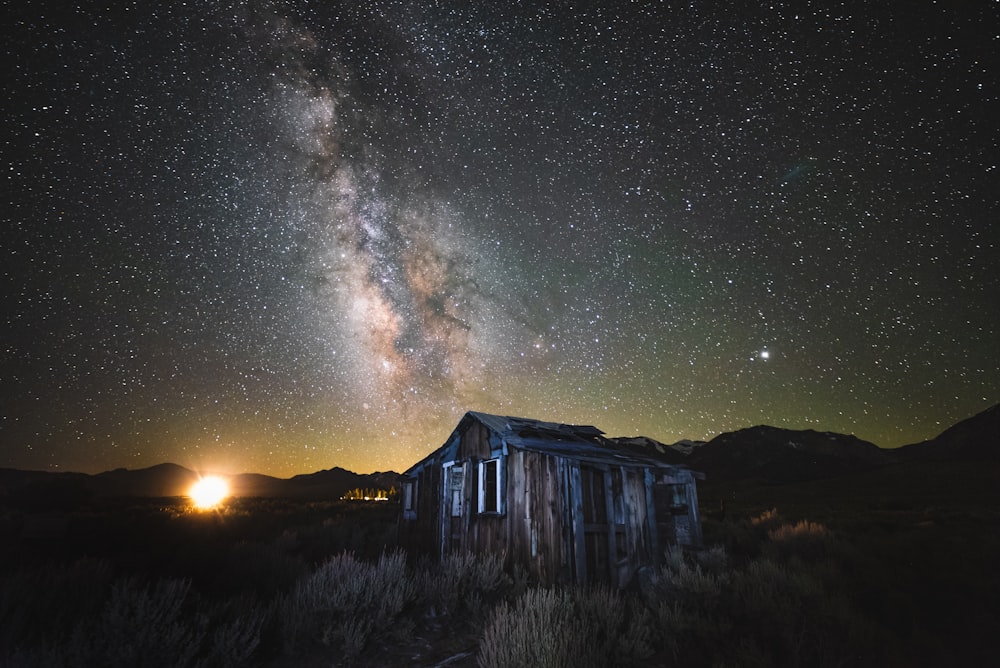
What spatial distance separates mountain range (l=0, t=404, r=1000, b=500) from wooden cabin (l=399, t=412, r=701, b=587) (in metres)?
62.1

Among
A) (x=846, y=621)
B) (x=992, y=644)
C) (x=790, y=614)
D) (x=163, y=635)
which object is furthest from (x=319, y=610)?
(x=992, y=644)

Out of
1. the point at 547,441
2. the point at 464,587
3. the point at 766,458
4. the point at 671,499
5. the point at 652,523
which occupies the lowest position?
the point at 464,587

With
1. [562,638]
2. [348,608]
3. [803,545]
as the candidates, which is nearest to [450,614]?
[348,608]

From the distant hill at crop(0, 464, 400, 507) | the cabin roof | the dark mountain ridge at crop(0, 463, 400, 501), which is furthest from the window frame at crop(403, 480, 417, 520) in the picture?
the dark mountain ridge at crop(0, 463, 400, 501)

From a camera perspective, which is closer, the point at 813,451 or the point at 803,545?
the point at 803,545

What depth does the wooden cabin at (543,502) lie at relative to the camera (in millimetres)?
8859

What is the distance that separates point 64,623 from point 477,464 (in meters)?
7.80

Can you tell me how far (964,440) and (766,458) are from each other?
39342 mm

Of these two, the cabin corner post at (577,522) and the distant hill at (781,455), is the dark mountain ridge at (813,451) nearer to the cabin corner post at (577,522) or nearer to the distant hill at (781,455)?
the distant hill at (781,455)

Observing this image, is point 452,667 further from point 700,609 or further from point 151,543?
point 151,543

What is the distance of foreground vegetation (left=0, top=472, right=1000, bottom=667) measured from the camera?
167 inches

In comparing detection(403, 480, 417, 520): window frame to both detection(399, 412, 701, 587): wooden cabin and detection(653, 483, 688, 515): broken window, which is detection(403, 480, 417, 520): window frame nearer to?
detection(399, 412, 701, 587): wooden cabin

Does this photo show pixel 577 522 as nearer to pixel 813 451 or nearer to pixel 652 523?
pixel 652 523

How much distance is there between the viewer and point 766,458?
11156 cm
